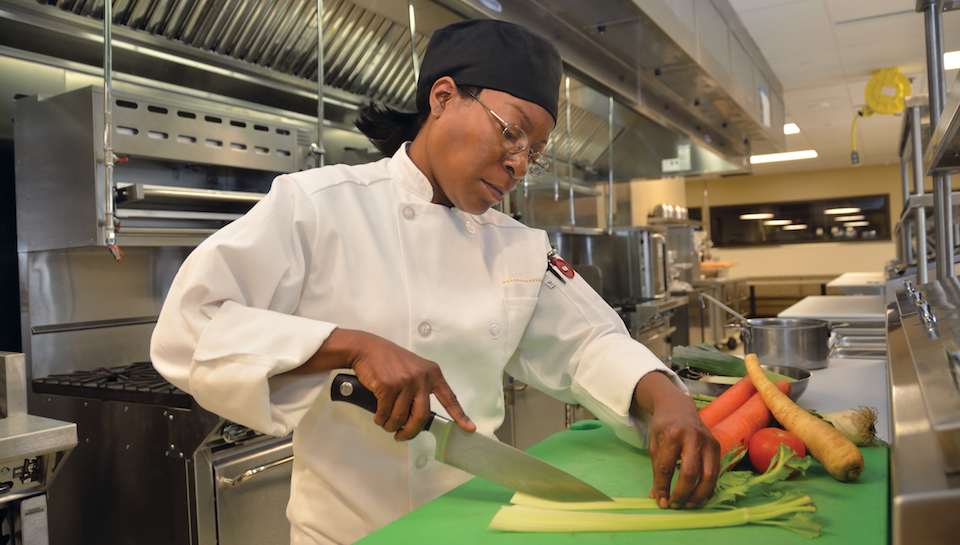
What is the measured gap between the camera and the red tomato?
41.8 inches

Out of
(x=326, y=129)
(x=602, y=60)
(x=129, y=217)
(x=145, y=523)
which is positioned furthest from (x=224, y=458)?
(x=602, y=60)

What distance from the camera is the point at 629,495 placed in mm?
1017

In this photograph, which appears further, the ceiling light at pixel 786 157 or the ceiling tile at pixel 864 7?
the ceiling light at pixel 786 157

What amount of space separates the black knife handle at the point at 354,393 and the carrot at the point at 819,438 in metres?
0.71

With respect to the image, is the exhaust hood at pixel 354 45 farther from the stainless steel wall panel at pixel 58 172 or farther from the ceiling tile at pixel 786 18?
the ceiling tile at pixel 786 18

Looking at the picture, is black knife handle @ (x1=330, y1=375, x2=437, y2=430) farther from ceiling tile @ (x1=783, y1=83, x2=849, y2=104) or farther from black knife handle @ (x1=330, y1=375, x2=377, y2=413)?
ceiling tile @ (x1=783, y1=83, x2=849, y2=104)

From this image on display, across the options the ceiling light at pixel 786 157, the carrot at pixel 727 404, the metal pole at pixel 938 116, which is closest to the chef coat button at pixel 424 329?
the carrot at pixel 727 404

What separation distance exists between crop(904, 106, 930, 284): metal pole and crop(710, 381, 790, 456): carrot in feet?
5.83

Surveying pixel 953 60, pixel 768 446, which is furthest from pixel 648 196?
pixel 768 446

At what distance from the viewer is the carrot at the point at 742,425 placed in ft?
3.70

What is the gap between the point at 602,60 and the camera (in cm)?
329

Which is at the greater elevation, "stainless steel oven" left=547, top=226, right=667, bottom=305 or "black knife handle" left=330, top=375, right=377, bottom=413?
"stainless steel oven" left=547, top=226, right=667, bottom=305

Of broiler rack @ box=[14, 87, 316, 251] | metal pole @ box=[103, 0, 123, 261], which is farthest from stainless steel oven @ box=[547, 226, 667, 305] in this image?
metal pole @ box=[103, 0, 123, 261]

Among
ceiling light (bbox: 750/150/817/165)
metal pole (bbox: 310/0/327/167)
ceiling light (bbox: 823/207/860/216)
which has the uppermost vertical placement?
ceiling light (bbox: 750/150/817/165)
